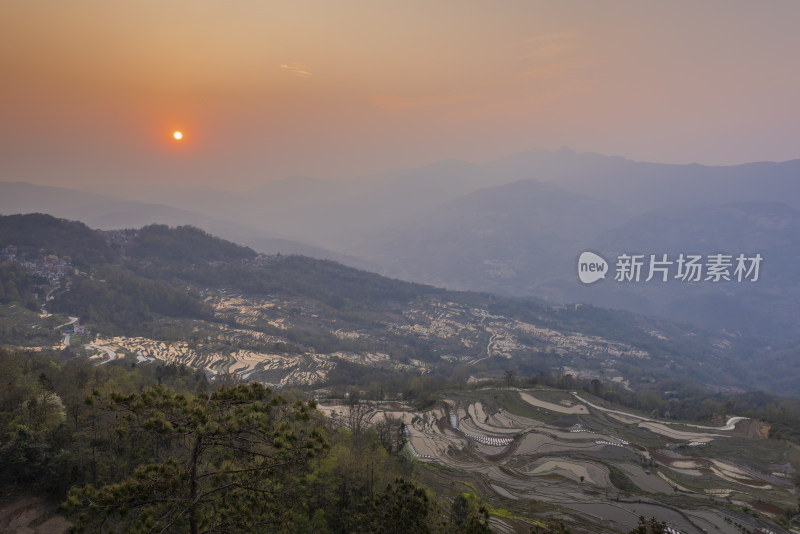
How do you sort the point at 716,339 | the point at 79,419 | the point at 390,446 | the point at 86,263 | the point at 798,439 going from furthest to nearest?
1. the point at 716,339
2. the point at 86,263
3. the point at 798,439
4. the point at 390,446
5. the point at 79,419

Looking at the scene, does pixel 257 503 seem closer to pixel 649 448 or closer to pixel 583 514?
pixel 583 514

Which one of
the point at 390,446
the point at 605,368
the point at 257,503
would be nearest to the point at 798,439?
the point at 390,446

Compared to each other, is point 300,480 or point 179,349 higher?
point 300,480

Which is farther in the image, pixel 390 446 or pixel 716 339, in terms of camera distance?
pixel 716 339

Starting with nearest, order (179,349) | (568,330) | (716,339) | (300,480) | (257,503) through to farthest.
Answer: (257,503) < (300,480) < (179,349) < (568,330) < (716,339)

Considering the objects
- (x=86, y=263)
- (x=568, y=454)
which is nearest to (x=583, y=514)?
(x=568, y=454)

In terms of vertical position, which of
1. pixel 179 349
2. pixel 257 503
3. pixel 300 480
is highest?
pixel 257 503

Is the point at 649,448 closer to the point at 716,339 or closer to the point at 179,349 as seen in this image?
the point at 179,349

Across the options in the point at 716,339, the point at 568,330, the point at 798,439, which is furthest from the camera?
the point at 716,339

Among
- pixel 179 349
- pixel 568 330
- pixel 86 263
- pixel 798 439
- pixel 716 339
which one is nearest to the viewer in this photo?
pixel 798 439
